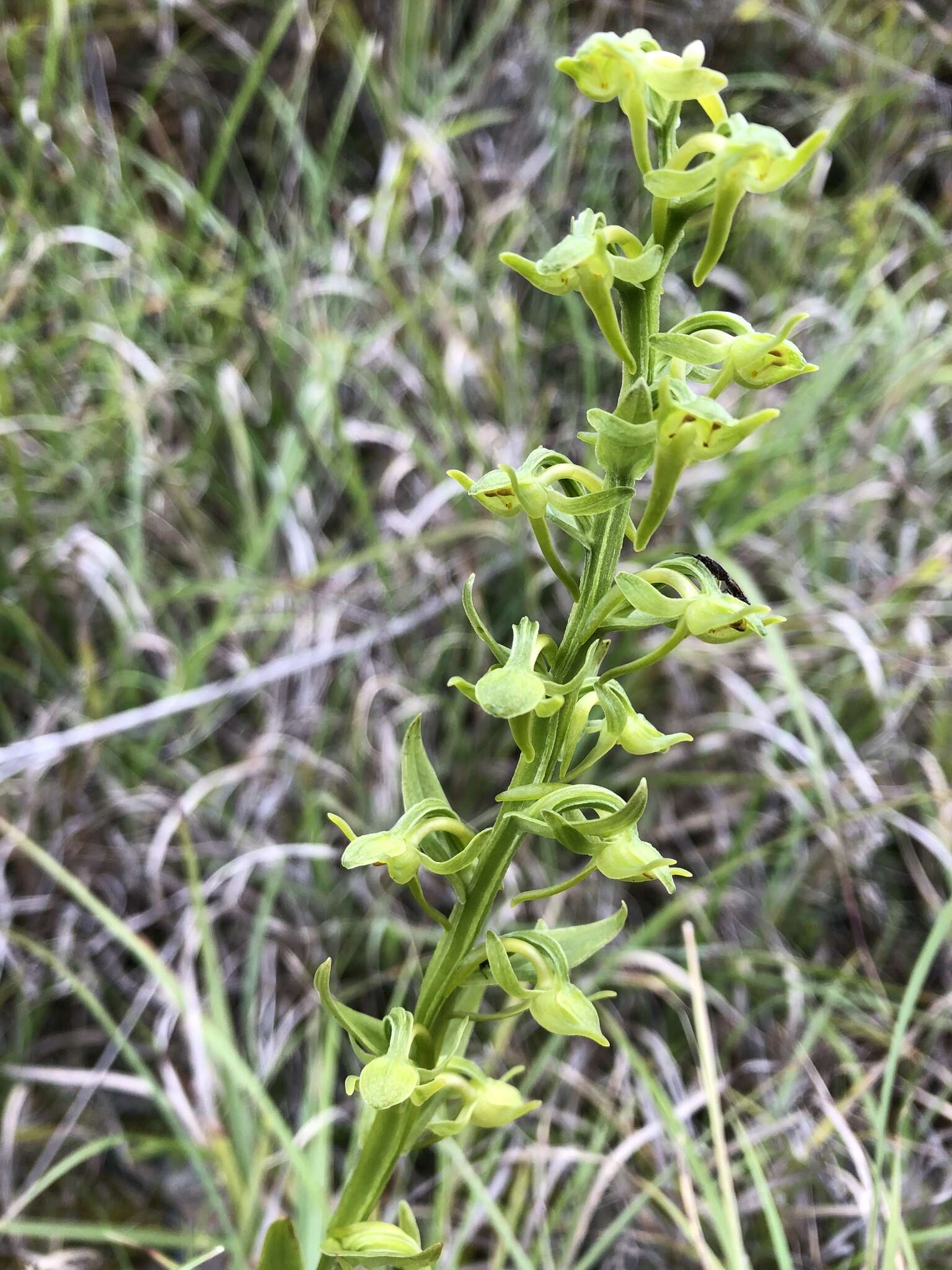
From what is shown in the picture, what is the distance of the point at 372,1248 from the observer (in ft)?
2.09

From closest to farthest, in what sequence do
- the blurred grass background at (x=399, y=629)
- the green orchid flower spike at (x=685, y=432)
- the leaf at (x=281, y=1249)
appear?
1. the green orchid flower spike at (x=685, y=432)
2. the leaf at (x=281, y=1249)
3. the blurred grass background at (x=399, y=629)

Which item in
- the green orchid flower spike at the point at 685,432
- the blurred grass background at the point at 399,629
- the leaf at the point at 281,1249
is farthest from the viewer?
the blurred grass background at the point at 399,629

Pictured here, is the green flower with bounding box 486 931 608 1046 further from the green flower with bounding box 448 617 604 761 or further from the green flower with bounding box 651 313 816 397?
the green flower with bounding box 651 313 816 397

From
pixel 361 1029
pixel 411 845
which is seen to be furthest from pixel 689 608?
pixel 361 1029

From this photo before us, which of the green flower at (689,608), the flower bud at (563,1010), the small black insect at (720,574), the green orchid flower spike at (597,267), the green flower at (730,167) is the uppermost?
the green flower at (730,167)

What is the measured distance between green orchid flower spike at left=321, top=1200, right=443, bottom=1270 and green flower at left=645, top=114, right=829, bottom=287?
0.59 meters

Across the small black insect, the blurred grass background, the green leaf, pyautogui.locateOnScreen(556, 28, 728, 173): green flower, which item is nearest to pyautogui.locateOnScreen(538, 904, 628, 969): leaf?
the green leaf

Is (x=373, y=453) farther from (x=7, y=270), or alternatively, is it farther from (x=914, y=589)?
(x=914, y=589)

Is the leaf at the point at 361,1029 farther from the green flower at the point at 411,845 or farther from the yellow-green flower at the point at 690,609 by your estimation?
the yellow-green flower at the point at 690,609

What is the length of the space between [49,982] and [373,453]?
1.08 meters

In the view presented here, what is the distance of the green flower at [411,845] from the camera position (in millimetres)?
613

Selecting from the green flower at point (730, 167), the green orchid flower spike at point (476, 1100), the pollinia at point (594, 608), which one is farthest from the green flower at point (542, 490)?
the green orchid flower spike at point (476, 1100)

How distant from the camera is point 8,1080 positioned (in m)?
1.35

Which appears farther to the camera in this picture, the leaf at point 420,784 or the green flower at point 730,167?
the leaf at point 420,784
